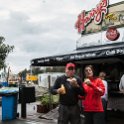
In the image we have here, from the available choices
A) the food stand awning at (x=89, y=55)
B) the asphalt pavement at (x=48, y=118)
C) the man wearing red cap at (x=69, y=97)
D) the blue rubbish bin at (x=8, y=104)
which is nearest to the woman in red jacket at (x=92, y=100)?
the man wearing red cap at (x=69, y=97)

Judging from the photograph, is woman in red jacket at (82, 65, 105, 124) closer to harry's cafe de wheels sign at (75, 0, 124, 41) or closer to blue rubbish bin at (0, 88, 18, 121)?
blue rubbish bin at (0, 88, 18, 121)

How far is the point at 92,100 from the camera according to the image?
8062 mm

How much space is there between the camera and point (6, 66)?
99.6 feet

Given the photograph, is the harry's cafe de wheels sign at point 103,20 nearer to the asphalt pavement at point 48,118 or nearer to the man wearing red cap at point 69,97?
the asphalt pavement at point 48,118

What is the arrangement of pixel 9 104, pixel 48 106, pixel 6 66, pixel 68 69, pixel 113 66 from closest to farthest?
pixel 68 69 < pixel 9 104 < pixel 48 106 < pixel 113 66 < pixel 6 66

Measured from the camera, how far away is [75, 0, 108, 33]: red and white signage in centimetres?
1928

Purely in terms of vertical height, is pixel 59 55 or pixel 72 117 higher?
pixel 59 55

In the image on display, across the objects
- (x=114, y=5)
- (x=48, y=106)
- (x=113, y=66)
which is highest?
(x=114, y=5)

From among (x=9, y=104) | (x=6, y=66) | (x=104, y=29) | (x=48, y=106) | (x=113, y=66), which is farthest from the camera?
(x=6, y=66)

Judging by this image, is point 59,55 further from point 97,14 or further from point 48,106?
point 97,14

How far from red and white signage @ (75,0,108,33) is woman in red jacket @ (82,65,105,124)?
1145 centimetres

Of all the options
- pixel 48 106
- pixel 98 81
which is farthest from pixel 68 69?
pixel 48 106

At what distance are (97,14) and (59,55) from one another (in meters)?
5.12

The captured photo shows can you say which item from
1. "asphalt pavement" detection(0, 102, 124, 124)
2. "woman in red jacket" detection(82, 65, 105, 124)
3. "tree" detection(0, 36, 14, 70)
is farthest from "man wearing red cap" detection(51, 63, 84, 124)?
"tree" detection(0, 36, 14, 70)
